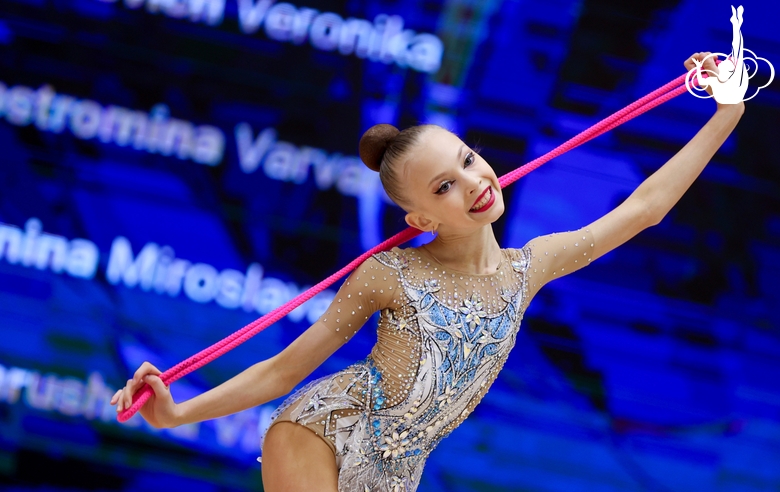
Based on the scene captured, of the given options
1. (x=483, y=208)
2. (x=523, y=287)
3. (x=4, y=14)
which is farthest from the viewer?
(x=4, y=14)

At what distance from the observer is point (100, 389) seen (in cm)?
313

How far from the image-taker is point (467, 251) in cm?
186

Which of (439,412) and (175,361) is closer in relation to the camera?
(439,412)

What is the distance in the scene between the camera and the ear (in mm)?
1821

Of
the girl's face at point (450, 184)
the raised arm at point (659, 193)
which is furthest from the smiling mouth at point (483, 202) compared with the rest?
the raised arm at point (659, 193)

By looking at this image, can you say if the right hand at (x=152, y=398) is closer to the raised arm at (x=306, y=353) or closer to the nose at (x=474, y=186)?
the raised arm at (x=306, y=353)

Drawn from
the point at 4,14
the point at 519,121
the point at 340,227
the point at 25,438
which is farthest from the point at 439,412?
the point at 4,14

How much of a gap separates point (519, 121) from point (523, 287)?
125 cm

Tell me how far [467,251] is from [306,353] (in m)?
0.43

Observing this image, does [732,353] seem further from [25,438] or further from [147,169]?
[25,438]

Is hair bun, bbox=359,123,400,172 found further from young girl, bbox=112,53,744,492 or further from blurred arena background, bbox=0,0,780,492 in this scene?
blurred arena background, bbox=0,0,780,492

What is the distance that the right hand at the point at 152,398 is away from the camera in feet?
5.64

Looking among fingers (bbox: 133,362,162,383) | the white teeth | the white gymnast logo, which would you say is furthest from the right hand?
the white gymnast logo

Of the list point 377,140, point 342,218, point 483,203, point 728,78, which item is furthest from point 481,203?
point 342,218
